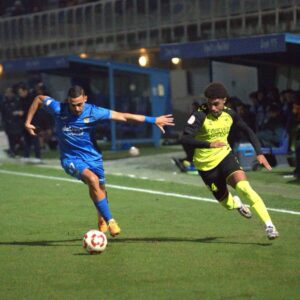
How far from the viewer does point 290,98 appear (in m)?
18.2

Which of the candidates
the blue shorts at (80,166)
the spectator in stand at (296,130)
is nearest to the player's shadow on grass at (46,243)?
the blue shorts at (80,166)

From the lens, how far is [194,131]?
9328mm

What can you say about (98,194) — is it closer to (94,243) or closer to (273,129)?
(94,243)

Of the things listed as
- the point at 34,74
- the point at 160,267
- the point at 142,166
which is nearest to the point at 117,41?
the point at 34,74

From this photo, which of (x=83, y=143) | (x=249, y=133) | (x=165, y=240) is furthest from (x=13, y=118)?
(x=249, y=133)

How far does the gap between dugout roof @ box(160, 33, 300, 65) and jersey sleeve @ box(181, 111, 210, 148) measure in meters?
7.77

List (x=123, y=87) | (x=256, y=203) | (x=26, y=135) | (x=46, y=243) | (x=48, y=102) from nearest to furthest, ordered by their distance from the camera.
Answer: (x=256, y=203) < (x=46, y=243) < (x=48, y=102) < (x=26, y=135) < (x=123, y=87)

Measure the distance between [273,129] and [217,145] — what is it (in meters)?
9.11

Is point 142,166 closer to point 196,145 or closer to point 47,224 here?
point 47,224

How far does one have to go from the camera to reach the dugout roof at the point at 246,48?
16969 mm

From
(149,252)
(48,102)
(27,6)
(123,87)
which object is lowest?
(123,87)

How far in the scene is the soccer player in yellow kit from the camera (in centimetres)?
922

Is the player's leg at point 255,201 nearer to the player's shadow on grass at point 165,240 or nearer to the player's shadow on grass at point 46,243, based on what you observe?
the player's shadow on grass at point 165,240

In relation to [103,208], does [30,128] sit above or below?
above
